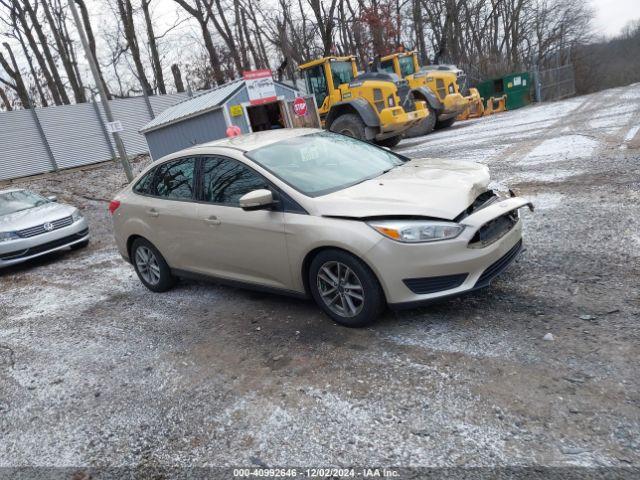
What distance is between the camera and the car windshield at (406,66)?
1925cm

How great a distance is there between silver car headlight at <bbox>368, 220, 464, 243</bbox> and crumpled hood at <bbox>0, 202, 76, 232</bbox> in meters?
7.30

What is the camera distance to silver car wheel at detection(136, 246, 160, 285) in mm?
5406

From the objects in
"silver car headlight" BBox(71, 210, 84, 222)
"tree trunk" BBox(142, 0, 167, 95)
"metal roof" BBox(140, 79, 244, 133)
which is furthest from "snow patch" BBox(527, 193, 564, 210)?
"tree trunk" BBox(142, 0, 167, 95)

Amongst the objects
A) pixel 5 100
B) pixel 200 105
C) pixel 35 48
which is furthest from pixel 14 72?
pixel 200 105

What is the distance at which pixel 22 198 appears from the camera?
924cm

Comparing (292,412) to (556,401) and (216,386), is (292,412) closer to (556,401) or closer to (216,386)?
(216,386)

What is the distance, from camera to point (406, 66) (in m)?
19.4

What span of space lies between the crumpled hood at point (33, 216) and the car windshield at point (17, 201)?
171 millimetres

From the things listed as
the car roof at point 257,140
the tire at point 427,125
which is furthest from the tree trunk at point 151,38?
the car roof at point 257,140

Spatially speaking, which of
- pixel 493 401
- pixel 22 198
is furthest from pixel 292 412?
pixel 22 198

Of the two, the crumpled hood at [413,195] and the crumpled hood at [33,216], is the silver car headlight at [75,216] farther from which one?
the crumpled hood at [413,195]

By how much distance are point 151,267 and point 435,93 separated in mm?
15095

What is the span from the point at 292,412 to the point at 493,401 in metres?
1.21

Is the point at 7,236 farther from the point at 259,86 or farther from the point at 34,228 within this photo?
the point at 259,86
